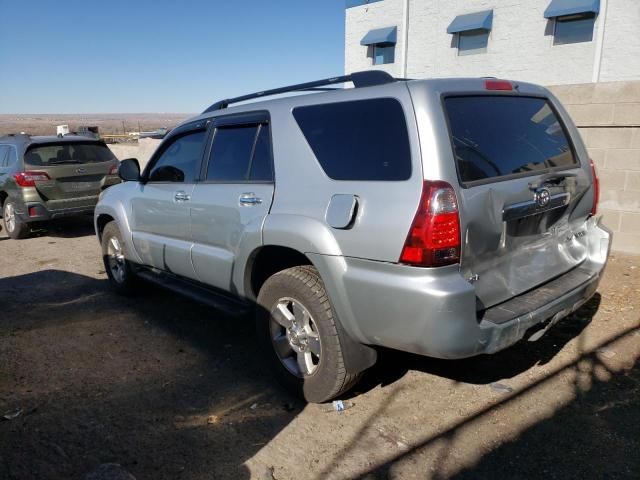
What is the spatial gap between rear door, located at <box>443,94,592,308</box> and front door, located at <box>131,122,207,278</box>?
231 cm

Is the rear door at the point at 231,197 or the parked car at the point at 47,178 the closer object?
the rear door at the point at 231,197

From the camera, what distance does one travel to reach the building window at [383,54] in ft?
65.5

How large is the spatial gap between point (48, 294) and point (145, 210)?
1.89 meters

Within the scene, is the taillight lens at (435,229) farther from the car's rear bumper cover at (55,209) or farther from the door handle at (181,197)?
the car's rear bumper cover at (55,209)

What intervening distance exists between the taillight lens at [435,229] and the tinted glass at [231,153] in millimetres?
1590

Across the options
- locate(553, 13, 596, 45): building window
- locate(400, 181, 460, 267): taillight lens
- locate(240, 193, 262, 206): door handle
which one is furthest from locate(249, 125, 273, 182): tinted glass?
locate(553, 13, 596, 45): building window

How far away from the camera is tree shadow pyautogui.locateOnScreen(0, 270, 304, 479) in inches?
112

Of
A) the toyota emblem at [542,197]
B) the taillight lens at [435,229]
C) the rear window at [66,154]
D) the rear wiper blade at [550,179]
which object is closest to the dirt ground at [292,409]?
the taillight lens at [435,229]

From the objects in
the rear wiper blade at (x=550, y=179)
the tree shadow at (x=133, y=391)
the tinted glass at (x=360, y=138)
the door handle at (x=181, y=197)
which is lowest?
the tree shadow at (x=133, y=391)

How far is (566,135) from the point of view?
3.57m

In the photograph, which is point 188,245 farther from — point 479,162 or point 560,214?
point 560,214

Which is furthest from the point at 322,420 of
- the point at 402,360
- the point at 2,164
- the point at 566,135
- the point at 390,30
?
the point at 390,30

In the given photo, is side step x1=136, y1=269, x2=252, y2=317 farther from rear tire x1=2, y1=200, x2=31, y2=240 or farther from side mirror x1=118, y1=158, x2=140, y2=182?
rear tire x1=2, y1=200, x2=31, y2=240

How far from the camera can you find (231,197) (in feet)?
12.2
